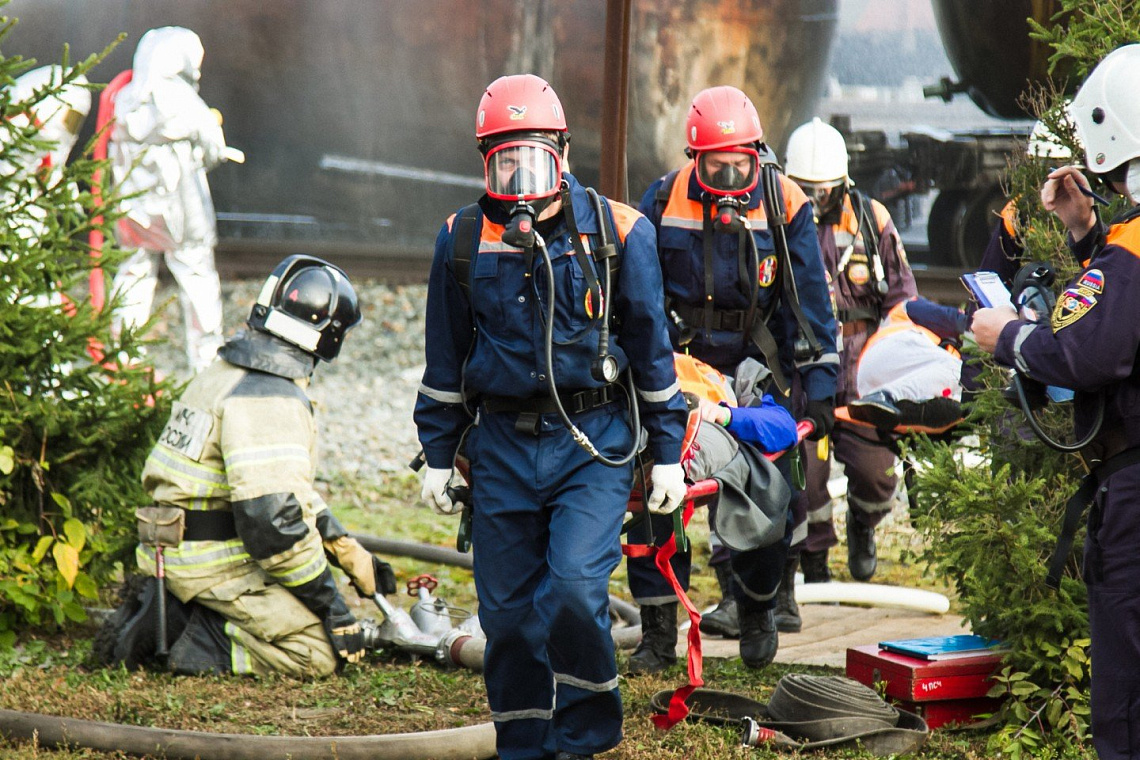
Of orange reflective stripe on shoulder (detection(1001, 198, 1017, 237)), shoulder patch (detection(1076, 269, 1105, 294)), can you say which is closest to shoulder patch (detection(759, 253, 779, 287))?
orange reflective stripe on shoulder (detection(1001, 198, 1017, 237))

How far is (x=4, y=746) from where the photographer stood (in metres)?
4.30

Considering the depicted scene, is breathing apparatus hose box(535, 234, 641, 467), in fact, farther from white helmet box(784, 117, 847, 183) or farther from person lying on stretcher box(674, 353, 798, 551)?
white helmet box(784, 117, 847, 183)

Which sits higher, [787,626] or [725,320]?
[725,320]

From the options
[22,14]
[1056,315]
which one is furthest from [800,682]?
[22,14]

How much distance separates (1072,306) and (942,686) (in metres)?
1.84

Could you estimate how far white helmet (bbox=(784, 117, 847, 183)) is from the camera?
269 inches

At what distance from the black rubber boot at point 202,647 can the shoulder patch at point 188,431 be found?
619 millimetres

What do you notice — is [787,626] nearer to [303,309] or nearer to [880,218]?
[880,218]

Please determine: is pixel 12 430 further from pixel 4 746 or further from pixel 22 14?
pixel 22 14

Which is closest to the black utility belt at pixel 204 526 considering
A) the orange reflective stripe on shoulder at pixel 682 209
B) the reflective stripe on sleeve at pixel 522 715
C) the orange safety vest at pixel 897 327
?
the reflective stripe on sleeve at pixel 522 715

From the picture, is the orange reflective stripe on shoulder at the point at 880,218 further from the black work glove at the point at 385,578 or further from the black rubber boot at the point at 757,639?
the black work glove at the point at 385,578

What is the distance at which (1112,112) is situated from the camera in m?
3.29

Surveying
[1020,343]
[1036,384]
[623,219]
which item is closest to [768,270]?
[623,219]

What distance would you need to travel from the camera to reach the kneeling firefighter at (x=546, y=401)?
3904 millimetres
